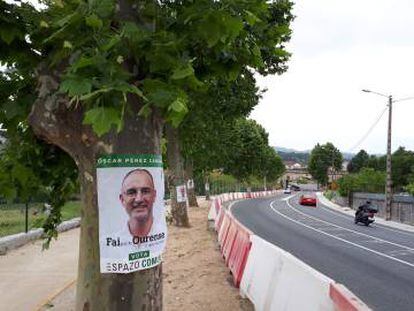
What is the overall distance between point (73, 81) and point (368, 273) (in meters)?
12.8

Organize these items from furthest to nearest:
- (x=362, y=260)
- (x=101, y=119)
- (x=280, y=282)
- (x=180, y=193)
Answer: (x=180, y=193)
(x=362, y=260)
(x=280, y=282)
(x=101, y=119)

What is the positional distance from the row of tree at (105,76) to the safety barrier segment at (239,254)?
4.70 m

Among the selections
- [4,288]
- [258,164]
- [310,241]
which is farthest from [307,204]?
[4,288]

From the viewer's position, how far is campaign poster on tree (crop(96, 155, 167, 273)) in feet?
14.9

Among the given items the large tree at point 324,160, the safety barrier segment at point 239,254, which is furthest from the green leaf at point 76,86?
the large tree at point 324,160

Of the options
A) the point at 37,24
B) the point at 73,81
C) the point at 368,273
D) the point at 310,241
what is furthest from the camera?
the point at 310,241

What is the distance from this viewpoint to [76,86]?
12.1ft

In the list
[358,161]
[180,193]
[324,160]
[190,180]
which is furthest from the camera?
[358,161]

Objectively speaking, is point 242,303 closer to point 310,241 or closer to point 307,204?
point 310,241

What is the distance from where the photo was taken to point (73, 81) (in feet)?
12.2

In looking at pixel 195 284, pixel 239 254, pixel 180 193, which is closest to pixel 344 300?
pixel 239 254

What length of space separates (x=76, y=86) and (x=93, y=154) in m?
1.00

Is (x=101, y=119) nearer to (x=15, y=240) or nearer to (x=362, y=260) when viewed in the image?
(x=15, y=240)

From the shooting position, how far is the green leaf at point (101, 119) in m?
3.56
